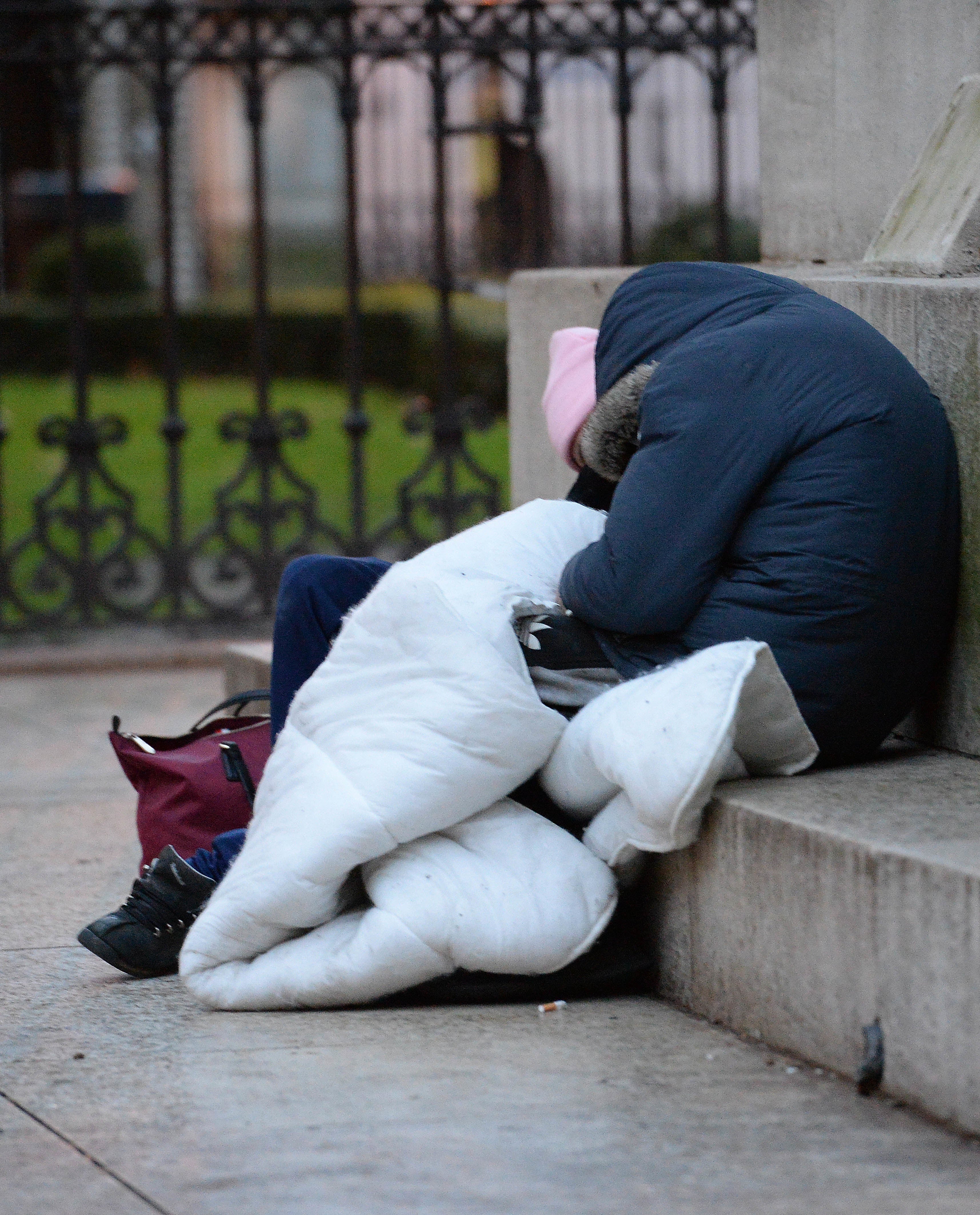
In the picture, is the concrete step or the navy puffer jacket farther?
the navy puffer jacket

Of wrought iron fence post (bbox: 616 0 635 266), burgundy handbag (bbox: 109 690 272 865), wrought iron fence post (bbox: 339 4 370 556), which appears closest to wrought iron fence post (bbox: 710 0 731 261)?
wrought iron fence post (bbox: 616 0 635 266)

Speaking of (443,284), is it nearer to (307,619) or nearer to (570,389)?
(570,389)

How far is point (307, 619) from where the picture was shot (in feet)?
11.1

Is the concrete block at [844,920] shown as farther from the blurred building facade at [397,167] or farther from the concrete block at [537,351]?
the blurred building facade at [397,167]

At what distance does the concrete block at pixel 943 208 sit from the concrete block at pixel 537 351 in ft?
3.15

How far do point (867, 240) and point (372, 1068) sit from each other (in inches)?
110

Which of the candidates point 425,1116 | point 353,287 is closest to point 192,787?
point 425,1116

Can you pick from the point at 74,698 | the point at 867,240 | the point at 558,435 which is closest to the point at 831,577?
the point at 558,435

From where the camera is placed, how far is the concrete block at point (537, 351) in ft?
16.6

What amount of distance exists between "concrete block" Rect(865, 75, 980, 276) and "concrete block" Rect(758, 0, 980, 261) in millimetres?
209

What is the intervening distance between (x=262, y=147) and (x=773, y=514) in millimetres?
4945

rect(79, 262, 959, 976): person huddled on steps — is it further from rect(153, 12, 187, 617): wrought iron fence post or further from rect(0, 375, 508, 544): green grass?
rect(0, 375, 508, 544): green grass

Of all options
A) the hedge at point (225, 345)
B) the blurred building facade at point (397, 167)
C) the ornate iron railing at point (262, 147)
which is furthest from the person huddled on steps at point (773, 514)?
the hedge at point (225, 345)

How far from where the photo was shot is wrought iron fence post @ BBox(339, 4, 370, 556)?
7094mm
